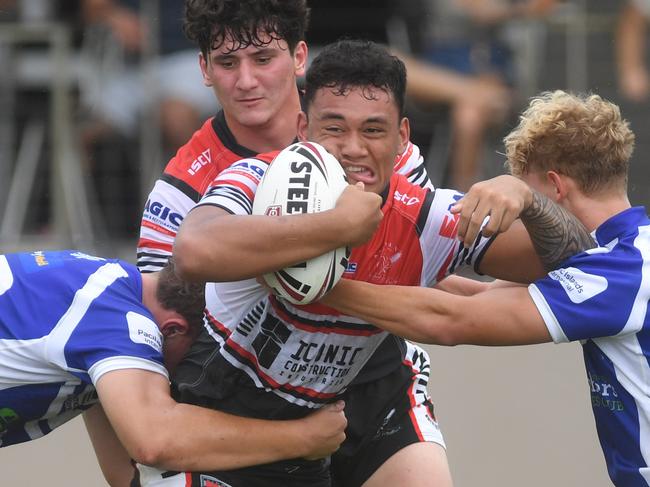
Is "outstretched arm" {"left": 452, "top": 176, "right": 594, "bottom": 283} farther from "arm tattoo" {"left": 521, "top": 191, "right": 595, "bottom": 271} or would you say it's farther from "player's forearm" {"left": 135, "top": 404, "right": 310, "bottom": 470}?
"player's forearm" {"left": 135, "top": 404, "right": 310, "bottom": 470}

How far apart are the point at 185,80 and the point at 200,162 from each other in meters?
3.38

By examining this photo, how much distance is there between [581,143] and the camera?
13.8 ft

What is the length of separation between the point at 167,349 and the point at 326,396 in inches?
23.7

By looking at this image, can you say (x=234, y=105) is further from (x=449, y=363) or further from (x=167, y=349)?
(x=449, y=363)

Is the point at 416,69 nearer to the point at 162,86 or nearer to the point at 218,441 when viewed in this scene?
the point at 162,86

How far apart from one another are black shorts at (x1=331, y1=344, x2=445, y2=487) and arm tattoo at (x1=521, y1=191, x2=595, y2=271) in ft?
3.07

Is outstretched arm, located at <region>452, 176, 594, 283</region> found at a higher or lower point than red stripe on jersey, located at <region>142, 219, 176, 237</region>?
higher

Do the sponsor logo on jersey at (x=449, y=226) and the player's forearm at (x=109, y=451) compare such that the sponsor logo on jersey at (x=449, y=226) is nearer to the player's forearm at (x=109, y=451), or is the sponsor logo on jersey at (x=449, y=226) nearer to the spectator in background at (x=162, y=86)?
the player's forearm at (x=109, y=451)

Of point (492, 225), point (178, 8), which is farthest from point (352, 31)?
point (492, 225)

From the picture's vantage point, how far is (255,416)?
172 inches

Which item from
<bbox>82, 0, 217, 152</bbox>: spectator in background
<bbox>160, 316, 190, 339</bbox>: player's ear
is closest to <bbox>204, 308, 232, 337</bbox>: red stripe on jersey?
<bbox>160, 316, 190, 339</bbox>: player's ear

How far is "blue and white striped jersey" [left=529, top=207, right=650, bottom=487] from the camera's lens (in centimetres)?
403

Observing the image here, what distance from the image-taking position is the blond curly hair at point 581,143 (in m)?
4.22

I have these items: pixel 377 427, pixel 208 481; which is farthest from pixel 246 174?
pixel 377 427
